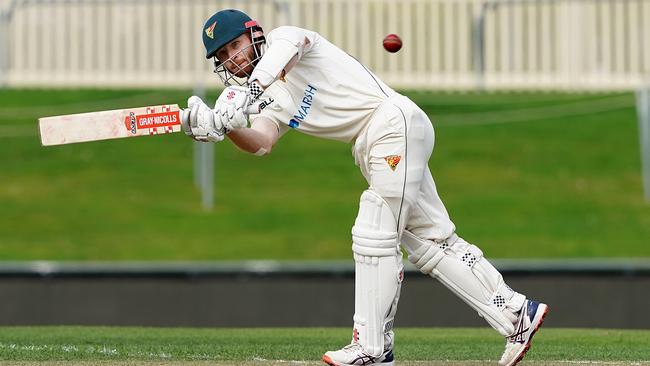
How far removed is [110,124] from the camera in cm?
646

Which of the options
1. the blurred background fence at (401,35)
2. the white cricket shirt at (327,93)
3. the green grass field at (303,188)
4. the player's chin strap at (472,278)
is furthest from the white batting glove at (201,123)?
the blurred background fence at (401,35)

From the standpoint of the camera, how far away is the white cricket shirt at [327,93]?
662 centimetres

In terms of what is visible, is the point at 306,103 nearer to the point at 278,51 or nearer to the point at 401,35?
the point at 278,51

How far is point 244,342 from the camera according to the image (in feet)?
27.0

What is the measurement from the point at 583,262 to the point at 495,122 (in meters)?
5.36

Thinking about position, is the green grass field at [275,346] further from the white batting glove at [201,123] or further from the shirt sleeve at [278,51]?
the shirt sleeve at [278,51]

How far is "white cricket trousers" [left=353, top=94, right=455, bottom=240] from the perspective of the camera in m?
6.53

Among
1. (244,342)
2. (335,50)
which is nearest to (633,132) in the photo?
(244,342)

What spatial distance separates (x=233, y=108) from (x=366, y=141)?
67 centimetres

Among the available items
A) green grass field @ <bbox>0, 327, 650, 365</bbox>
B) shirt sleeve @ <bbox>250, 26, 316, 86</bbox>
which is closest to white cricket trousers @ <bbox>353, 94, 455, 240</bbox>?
shirt sleeve @ <bbox>250, 26, 316, 86</bbox>

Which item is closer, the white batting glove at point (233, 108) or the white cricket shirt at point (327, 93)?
the white batting glove at point (233, 108)

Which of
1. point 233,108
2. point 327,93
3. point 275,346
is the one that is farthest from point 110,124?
point 275,346

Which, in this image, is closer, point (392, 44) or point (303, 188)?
point (392, 44)

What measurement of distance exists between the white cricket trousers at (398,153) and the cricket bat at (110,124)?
0.87m
